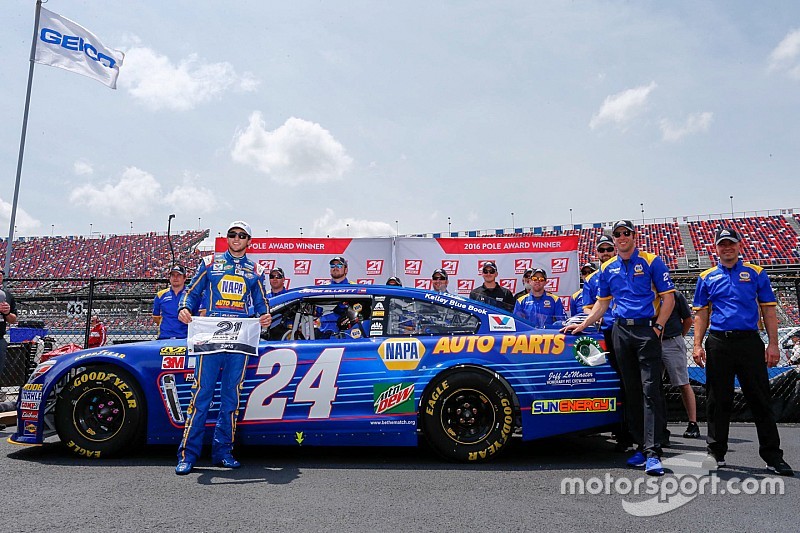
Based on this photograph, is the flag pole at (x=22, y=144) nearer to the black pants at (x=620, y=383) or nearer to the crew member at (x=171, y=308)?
the crew member at (x=171, y=308)

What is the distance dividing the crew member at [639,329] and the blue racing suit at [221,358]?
7.86 ft

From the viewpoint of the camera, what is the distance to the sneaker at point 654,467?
3.87m

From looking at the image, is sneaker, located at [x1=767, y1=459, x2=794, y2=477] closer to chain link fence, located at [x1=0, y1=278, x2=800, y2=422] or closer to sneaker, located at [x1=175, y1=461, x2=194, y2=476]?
chain link fence, located at [x1=0, y1=278, x2=800, y2=422]

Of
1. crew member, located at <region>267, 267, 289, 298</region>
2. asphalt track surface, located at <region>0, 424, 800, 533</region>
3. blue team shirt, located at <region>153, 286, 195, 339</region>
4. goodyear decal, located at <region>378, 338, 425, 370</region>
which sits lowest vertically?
asphalt track surface, located at <region>0, 424, 800, 533</region>

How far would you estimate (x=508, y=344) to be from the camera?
167 inches

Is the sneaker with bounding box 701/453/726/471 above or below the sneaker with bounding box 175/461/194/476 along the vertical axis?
above

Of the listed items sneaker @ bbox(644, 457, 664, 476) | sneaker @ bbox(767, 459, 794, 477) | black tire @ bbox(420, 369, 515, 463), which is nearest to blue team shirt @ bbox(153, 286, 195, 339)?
black tire @ bbox(420, 369, 515, 463)

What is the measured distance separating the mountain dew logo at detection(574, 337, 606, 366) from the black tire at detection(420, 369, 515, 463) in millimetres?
617

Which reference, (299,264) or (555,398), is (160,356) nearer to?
(555,398)

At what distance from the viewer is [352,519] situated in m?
2.97

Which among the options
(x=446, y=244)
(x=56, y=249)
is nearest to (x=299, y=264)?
(x=446, y=244)

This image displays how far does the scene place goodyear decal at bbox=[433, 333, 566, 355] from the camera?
166 inches

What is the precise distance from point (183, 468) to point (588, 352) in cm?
296

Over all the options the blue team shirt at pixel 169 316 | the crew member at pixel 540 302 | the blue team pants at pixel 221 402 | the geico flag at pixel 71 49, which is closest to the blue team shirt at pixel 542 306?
the crew member at pixel 540 302
